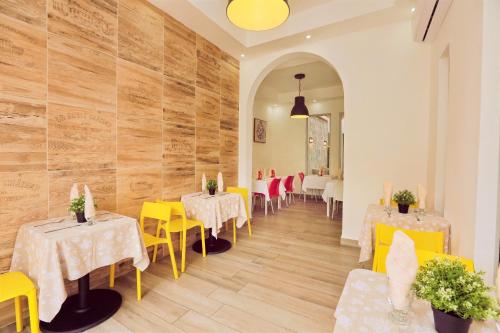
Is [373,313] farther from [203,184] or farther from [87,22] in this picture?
[87,22]

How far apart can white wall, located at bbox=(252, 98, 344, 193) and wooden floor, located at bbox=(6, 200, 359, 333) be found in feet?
13.7

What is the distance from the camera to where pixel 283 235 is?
13.3 ft

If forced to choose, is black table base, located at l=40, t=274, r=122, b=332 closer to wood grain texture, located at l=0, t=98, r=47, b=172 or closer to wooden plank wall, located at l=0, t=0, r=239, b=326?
wooden plank wall, located at l=0, t=0, r=239, b=326

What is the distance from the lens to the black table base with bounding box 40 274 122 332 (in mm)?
1834

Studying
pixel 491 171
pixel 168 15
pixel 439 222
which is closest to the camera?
pixel 491 171

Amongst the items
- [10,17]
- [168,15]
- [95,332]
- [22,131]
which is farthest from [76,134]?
[168,15]

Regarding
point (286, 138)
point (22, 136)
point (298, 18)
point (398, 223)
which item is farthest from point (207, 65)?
point (286, 138)

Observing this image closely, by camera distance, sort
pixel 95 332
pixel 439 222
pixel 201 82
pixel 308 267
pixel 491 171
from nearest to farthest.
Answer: pixel 491 171 → pixel 95 332 → pixel 439 222 → pixel 308 267 → pixel 201 82

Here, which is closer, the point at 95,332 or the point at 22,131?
the point at 95,332

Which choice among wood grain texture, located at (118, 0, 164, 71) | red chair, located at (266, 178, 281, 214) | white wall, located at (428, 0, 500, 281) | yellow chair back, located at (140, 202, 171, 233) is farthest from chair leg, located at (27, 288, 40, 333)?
red chair, located at (266, 178, 281, 214)

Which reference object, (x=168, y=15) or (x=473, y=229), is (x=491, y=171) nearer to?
(x=473, y=229)

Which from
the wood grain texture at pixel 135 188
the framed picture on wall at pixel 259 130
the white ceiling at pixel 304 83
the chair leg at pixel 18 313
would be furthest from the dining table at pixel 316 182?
the chair leg at pixel 18 313

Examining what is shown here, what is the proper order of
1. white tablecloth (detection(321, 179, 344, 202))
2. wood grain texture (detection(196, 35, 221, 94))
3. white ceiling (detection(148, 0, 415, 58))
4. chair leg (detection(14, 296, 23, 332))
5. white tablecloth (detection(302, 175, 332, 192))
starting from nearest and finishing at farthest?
chair leg (detection(14, 296, 23, 332)) → white ceiling (detection(148, 0, 415, 58)) → wood grain texture (detection(196, 35, 221, 94)) → white tablecloth (detection(321, 179, 344, 202)) → white tablecloth (detection(302, 175, 332, 192))

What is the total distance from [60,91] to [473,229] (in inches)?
136
